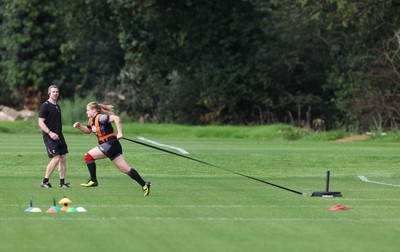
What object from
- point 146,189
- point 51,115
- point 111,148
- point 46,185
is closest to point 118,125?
point 111,148

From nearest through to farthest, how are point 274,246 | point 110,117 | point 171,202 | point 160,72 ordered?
1. point 274,246
2. point 171,202
3. point 110,117
4. point 160,72

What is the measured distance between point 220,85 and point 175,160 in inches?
1107

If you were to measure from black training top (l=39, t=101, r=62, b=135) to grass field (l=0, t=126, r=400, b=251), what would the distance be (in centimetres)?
113

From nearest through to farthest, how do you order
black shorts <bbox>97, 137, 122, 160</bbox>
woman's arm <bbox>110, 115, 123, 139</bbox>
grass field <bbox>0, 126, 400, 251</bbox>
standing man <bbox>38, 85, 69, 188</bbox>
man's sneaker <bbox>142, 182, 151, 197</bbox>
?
1. grass field <bbox>0, 126, 400, 251</bbox>
2. woman's arm <bbox>110, 115, 123, 139</bbox>
3. man's sneaker <bbox>142, 182, 151, 197</bbox>
4. black shorts <bbox>97, 137, 122, 160</bbox>
5. standing man <bbox>38, 85, 69, 188</bbox>

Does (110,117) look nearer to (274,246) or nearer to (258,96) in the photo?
(274,246)

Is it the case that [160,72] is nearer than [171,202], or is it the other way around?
[171,202]

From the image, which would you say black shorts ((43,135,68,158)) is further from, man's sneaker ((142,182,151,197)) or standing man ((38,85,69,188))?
man's sneaker ((142,182,151,197))

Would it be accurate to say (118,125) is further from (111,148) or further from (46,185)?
(46,185)

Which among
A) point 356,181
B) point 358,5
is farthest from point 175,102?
point 356,181

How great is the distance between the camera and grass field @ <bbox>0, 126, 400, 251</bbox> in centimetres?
1273

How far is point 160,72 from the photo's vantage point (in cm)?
6200

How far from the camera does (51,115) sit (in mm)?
20484

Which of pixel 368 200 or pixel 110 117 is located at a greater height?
pixel 110 117

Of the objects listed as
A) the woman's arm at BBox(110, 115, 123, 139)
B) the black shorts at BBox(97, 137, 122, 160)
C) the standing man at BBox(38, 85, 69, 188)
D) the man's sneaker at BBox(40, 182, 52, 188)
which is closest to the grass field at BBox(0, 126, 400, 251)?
the man's sneaker at BBox(40, 182, 52, 188)
